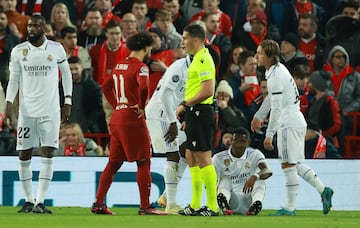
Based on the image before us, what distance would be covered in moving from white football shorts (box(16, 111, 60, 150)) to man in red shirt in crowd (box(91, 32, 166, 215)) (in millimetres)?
1058

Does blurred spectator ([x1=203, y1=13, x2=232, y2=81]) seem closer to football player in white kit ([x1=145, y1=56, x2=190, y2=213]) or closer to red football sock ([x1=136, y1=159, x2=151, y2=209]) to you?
football player in white kit ([x1=145, y1=56, x2=190, y2=213])

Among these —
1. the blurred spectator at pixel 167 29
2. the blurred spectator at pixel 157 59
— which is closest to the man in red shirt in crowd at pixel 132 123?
the blurred spectator at pixel 157 59

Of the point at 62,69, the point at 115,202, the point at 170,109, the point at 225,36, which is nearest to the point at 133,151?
the point at 170,109

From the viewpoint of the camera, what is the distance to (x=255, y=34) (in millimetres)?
21906

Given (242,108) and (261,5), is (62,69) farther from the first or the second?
(261,5)

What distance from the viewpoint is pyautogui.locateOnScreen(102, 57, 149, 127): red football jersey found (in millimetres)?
15141

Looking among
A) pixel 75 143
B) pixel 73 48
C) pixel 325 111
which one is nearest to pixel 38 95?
pixel 75 143

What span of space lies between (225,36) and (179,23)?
870 millimetres

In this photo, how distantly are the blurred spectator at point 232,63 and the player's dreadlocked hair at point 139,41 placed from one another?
602cm

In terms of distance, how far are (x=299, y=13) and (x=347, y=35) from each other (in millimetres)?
1216

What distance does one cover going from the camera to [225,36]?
21750 millimetres

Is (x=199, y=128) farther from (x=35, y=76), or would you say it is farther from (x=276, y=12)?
(x=276, y=12)

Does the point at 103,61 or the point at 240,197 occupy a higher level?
the point at 103,61

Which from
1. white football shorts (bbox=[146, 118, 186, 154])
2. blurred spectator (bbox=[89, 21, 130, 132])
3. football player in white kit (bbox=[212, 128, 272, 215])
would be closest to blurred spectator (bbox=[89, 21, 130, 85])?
blurred spectator (bbox=[89, 21, 130, 132])
